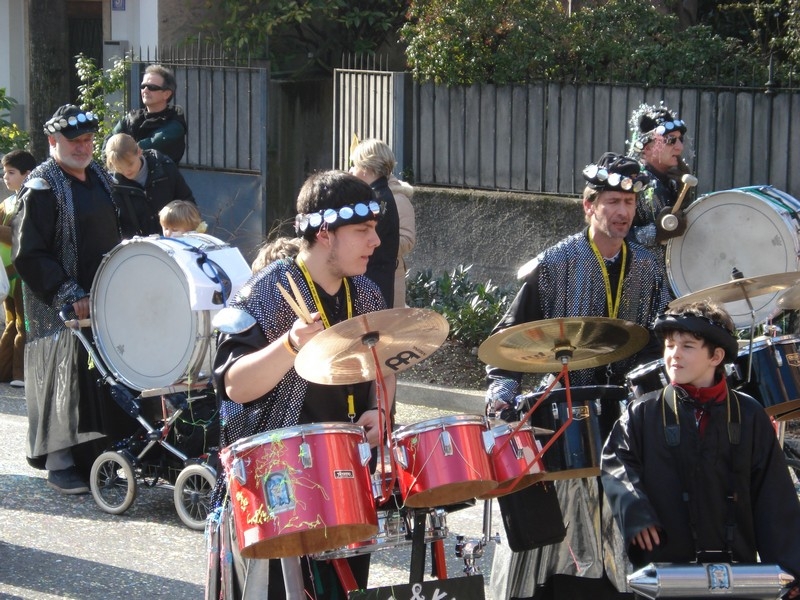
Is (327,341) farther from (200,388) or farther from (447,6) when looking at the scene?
(447,6)

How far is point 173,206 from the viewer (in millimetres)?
7688

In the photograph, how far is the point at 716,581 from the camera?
4.10 meters

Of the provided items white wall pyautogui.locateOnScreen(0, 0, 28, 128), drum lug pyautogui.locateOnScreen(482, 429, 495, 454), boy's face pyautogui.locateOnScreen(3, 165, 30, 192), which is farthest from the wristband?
white wall pyautogui.locateOnScreen(0, 0, 28, 128)

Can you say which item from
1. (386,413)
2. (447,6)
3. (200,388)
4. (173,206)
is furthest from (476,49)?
(386,413)

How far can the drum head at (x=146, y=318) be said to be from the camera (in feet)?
22.0

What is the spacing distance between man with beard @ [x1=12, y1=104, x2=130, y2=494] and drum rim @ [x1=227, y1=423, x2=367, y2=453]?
359 centimetres

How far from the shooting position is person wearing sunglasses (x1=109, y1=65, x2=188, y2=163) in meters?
10.0

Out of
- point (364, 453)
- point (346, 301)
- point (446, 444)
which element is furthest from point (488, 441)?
point (346, 301)

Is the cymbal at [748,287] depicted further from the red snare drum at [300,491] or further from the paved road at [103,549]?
the paved road at [103,549]

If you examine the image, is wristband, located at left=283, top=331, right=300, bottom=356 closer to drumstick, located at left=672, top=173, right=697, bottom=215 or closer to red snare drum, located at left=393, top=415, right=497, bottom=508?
red snare drum, located at left=393, top=415, right=497, bottom=508

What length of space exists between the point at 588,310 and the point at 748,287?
61 cm

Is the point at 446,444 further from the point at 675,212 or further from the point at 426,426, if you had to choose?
the point at 675,212

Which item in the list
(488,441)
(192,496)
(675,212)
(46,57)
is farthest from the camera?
(46,57)

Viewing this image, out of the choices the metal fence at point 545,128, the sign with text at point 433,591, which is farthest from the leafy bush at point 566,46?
the sign with text at point 433,591
